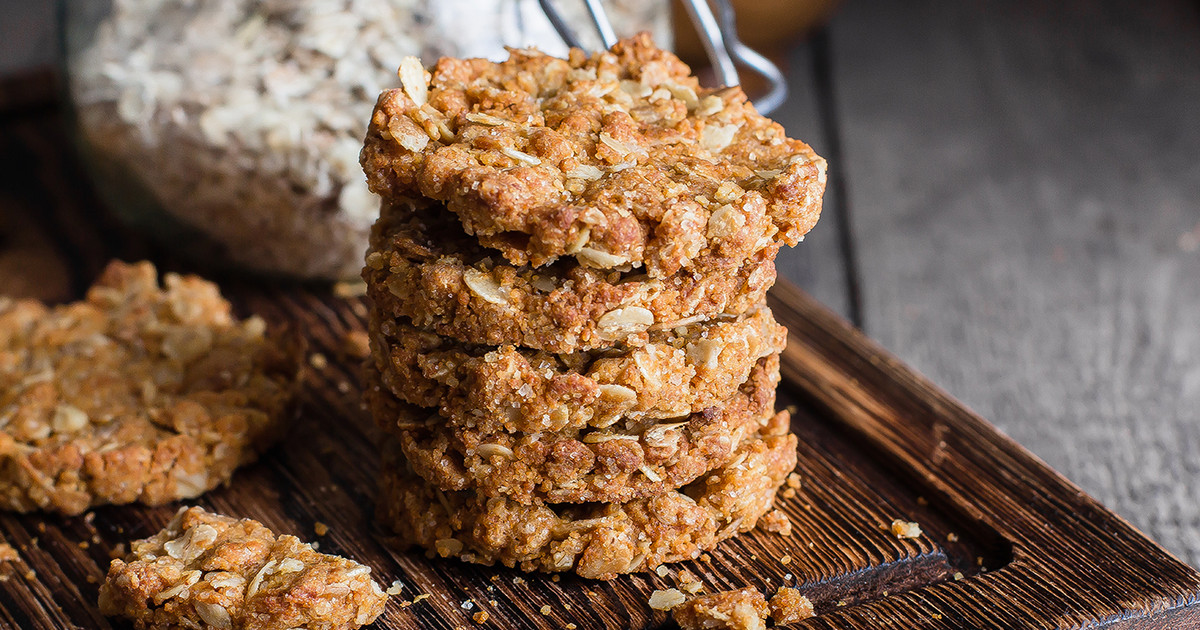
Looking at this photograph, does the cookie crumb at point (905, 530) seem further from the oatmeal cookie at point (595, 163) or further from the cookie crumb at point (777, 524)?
the oatmeal cookie at point (595, 163)

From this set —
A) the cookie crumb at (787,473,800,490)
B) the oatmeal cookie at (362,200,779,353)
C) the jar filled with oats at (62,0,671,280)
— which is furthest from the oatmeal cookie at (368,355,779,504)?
the jar filled with oats at (62,0,671,280)

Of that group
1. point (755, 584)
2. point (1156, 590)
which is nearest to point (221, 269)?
point (755, 584)

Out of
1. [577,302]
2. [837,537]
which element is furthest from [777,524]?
[577,302]

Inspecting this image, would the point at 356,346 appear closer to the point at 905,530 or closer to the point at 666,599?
the point at 666,599

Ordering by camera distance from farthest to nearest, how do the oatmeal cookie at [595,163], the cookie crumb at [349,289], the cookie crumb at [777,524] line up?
1. the cookie crumb at [349,289]
2. the cookie crumb at [777,524]
3. the oatmeal cookie at [595,163]

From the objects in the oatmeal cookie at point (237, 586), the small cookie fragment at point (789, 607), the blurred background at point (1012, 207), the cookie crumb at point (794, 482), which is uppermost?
the blurred background at point (1012, 207)

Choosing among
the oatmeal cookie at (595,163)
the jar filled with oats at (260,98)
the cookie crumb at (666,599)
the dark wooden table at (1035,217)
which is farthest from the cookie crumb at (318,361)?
the dark wooden table at (1035,217)

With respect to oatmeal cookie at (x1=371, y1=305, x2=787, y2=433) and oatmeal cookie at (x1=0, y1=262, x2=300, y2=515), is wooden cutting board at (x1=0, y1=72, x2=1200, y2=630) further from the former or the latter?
oatmeal cookie at (x1=371, y1=305, x2=787, y2=433)
